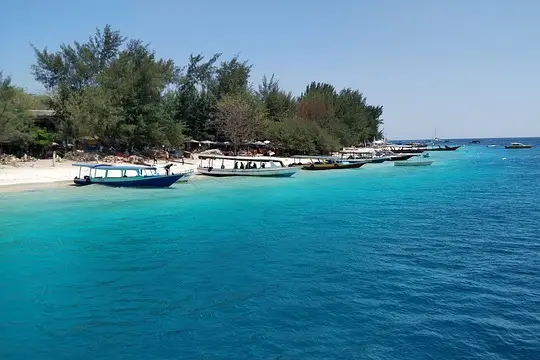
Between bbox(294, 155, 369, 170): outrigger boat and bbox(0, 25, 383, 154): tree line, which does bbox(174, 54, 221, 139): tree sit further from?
bbox(294, 155, 369, 170): outrigger boat

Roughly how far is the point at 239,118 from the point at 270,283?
163ft

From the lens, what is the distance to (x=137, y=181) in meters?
33.3

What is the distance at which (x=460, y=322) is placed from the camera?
9195 mm

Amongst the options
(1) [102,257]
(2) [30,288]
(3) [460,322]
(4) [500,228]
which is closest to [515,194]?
(4) [500,228]

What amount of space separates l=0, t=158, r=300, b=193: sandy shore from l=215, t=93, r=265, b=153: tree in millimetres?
18620

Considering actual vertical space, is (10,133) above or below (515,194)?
above

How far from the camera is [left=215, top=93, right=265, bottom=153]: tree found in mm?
60406

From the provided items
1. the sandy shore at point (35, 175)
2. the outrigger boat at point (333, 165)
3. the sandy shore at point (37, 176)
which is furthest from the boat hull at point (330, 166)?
the sandy shore at point (35, 175)

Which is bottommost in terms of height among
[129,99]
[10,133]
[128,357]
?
[128,357]

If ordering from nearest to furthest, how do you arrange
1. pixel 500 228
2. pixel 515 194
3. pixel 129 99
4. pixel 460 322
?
pixel 460 322 < pixel 500 228 < pixel 515 194 < pixel 129 99

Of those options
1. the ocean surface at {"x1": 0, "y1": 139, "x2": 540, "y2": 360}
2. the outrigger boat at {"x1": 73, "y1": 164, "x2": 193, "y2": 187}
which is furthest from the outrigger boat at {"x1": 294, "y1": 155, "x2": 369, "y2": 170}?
the ocean surface at {"x1": 0, "y1": 139, "x2": 540, "y2": 360}

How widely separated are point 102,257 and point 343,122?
78501 mm

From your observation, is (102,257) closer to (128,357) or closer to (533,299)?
(128,357)

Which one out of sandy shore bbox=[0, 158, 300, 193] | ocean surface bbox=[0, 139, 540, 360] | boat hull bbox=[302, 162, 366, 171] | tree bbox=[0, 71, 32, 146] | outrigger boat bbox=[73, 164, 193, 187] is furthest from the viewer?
boat hull bbox=[302, 162, 366, 171]
